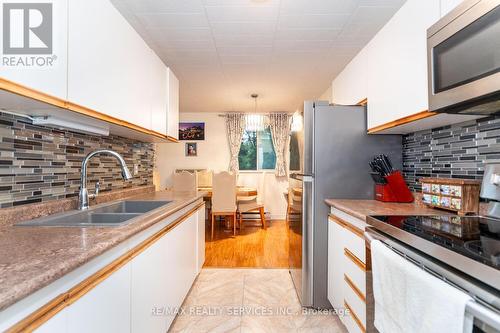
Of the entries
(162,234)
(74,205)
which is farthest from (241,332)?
(74,205)

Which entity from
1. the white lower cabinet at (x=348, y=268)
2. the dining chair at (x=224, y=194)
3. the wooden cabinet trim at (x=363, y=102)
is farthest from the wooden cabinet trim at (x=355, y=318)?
the dining chair at (x=224, y=194)

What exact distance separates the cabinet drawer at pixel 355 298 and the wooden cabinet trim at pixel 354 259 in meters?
0.13

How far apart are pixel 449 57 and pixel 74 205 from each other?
2.07 m

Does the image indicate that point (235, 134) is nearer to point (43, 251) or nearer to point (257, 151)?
point (257, 151)

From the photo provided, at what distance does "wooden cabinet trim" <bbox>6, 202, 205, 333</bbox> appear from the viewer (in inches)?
22.1

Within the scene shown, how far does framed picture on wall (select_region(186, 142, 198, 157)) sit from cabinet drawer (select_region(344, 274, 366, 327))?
432cm

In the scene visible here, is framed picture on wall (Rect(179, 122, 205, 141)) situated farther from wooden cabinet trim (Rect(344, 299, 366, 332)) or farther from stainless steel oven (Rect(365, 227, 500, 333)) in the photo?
stainless steel oven (Rect(365, 227, 500, 333))

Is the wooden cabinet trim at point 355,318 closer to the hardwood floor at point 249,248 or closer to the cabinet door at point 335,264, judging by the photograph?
the cabinet door at point 335,264

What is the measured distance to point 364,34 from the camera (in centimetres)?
217

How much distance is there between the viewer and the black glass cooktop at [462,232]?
702 mm

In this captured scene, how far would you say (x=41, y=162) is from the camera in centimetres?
132

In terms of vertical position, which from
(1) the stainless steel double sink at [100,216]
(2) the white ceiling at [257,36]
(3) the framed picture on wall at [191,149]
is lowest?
(1) the stainless steel double sink at [100,216]

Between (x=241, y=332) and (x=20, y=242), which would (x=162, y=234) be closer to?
(x=20, y=242)

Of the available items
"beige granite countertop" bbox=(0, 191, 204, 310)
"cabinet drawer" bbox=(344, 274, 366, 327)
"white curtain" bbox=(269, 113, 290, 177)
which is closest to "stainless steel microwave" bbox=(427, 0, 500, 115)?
"cabinet drawer" bbox=(344, 274, 366, 327)
